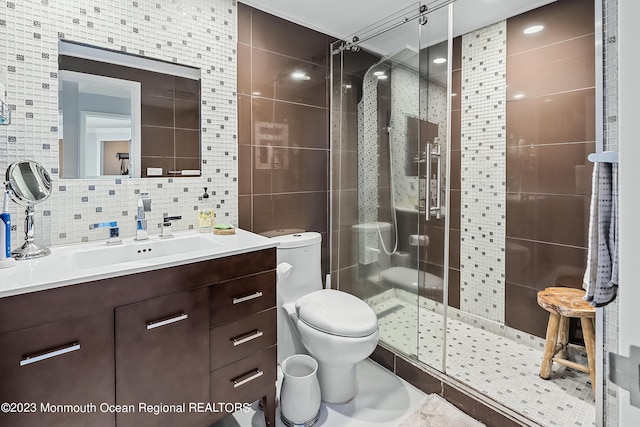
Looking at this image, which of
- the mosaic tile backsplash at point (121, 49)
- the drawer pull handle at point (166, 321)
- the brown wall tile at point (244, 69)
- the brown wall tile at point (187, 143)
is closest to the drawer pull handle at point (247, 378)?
the drawer pull handle at point (166, 321)

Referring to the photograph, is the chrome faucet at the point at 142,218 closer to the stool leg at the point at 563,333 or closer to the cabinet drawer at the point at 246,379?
the cabinet drawer at the point at 246,379

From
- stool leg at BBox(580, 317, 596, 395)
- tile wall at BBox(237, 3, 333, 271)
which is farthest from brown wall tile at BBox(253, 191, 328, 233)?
stool leg at BBox(580, 317, 596, 395)

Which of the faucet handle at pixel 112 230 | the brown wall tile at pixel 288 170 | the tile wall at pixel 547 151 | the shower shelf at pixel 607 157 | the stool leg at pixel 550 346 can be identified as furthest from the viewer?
the brown wall tile at pixel 288 170

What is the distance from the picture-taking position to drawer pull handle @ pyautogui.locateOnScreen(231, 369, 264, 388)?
1.46 metres

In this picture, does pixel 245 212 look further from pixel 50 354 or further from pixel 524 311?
pixel 524 311

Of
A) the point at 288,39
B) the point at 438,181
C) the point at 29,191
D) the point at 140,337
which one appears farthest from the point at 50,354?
the point at 288,39

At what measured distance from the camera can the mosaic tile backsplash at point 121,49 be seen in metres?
1.40

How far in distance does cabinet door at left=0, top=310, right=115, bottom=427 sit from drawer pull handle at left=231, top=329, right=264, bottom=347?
1.51 ft

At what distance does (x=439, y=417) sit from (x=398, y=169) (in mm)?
1417

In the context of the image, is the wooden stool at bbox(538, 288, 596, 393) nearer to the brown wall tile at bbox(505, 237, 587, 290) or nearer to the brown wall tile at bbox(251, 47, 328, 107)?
the brown wall tile at bbox(505, 237, 587, 290)

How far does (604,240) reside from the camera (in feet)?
2.95

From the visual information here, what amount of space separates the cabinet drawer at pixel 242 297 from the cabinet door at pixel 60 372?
38 centimetres

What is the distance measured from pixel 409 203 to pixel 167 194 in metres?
1.43

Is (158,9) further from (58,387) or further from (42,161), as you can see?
(58,387)
